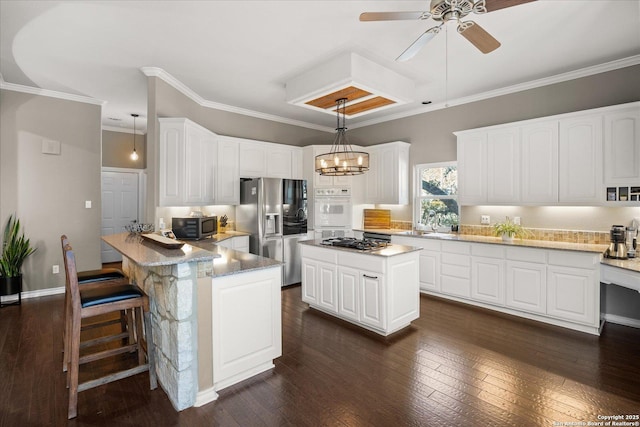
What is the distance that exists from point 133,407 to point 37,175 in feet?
13.3

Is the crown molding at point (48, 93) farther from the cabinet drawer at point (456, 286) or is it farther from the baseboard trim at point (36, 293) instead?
the cabinet drawer at point (456, 286)

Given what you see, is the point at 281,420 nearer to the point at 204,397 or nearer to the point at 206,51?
the point at 204,397

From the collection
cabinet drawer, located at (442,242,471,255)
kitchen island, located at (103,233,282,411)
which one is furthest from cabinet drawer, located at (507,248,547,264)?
kitchen island, located at (103,233,282,411)

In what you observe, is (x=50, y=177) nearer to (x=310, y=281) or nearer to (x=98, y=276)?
(x=98, y=276)

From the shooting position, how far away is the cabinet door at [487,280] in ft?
12.9

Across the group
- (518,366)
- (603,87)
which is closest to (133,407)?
(518,366)

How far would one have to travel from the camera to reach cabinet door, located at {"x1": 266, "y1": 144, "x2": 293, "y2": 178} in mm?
5457

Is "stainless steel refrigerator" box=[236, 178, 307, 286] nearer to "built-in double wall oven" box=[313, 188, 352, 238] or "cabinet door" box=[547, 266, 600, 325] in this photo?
"built-in double wall oven" box=[313, 188, 352, 238]

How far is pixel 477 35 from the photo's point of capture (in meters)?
2.30

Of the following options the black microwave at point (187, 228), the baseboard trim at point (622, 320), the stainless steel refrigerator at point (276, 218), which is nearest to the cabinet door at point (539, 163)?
the baseboard trim at point (622, 320)

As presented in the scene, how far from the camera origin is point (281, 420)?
6.67ft

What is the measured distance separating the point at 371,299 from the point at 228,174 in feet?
9.64

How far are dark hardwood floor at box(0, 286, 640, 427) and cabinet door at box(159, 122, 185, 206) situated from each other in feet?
5.85

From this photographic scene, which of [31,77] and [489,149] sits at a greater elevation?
[31,77]
